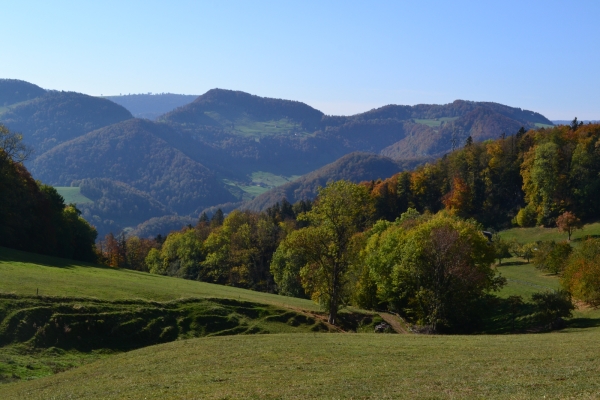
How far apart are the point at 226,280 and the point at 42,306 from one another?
8820cm

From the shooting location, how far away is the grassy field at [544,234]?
10975 centimetres

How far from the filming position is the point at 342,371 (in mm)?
25719

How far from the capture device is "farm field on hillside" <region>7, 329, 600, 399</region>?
20766mm

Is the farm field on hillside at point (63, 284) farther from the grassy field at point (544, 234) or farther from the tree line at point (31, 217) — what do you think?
the grassy field at point (544, 234)

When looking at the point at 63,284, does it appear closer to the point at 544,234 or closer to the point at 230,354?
the point at 230,354

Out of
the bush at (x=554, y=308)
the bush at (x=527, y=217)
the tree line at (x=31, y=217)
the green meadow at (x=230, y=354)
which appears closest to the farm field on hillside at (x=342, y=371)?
the green meadow at (x=230, y=354)

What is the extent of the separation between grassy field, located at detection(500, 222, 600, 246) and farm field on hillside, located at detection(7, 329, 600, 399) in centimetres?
8602

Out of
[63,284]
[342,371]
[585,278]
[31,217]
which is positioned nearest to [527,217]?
[585,278]

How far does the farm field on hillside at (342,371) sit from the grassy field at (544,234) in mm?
86024

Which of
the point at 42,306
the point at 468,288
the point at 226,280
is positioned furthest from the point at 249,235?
the point at 42,306

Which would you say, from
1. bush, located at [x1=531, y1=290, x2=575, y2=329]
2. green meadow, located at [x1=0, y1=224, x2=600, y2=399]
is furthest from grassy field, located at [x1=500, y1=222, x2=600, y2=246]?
green meadow, located at [x1=0, y1=224, x2=600, y2=399]

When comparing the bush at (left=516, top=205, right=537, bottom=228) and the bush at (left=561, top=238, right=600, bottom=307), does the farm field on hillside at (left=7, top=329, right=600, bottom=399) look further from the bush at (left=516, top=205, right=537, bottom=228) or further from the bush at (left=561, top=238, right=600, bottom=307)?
the bush at (left=516, top=205, right=537, bottom=228)

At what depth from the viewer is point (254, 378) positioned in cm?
2467

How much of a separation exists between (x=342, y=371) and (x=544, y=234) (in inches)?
4370
